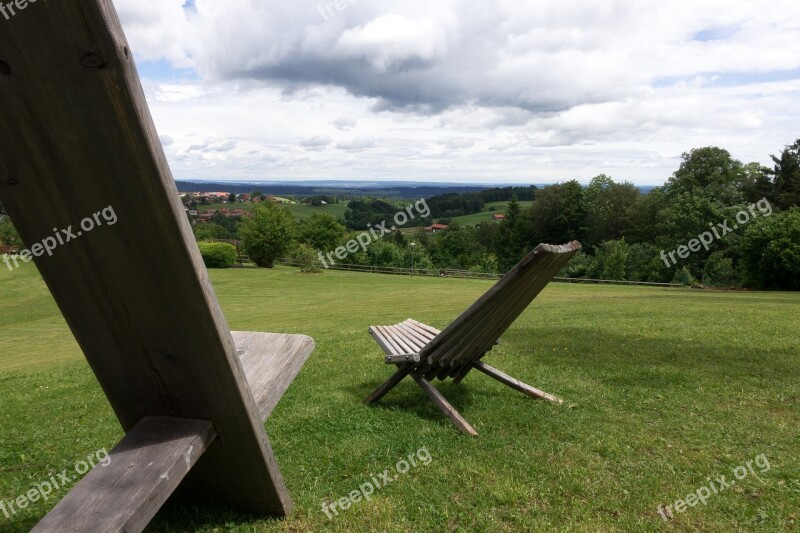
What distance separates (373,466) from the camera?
3781 mm

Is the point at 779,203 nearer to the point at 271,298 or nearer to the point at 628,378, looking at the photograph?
the point at 271,298

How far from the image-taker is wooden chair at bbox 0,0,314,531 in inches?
50.3

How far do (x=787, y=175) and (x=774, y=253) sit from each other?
24.0 meters

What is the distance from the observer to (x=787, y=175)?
48562mm

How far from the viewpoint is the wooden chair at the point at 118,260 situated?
1.28 metres

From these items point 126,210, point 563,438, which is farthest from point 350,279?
point 126,210

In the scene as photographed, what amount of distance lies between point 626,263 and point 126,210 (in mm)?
49406

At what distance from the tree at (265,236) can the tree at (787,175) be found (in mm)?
48052

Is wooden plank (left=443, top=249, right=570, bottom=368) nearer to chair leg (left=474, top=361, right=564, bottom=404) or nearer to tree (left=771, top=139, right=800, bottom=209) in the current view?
chair leg (left=474, top=361, right=564, bottom=404)

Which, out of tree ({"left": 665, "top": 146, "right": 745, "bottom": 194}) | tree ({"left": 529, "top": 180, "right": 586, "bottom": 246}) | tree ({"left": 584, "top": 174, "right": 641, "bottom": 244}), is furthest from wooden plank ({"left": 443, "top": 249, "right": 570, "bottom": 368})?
tree ({"left": 529, "top": 180, "right": 586, "bottom": 246})

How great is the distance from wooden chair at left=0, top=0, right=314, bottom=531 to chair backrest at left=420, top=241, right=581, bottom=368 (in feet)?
6.22

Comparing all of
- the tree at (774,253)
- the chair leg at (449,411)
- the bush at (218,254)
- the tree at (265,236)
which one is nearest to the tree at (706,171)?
the tree at (774,253)

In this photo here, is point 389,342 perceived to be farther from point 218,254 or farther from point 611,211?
point 611,211

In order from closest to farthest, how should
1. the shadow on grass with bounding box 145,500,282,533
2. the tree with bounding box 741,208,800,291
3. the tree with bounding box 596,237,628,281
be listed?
the shadow on grass with bounding box 145,500,282,533
the tree with bounding box 741,208,800,291
the tree with bounding box 596,237,628,281
